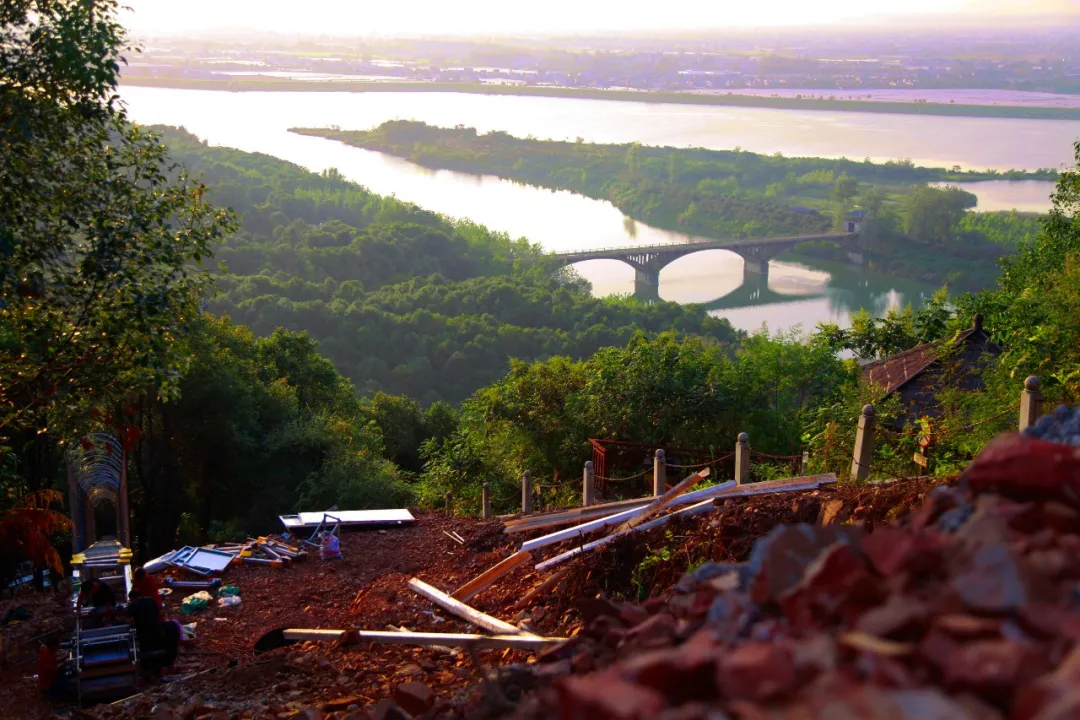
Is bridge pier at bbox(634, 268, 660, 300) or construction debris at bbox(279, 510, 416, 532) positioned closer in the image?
construction debris at bbox(279, 510, 416, 532)

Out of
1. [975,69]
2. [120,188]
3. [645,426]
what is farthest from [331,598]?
[975,69]

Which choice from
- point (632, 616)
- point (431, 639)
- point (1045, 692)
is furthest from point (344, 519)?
point (1045, 692)

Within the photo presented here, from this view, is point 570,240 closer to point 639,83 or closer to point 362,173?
point 362,173

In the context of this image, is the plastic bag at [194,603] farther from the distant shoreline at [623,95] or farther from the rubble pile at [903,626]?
the distant shoreline at [623,95]

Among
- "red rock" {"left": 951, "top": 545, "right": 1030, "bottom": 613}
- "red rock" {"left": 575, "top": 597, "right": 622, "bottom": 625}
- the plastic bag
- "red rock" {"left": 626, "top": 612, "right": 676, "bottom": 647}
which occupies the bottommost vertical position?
the plastic bag

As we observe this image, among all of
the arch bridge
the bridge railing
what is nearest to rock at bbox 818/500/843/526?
the arch bridge

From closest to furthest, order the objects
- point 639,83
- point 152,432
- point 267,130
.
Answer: point 152,432
point 267,130
point 639,83

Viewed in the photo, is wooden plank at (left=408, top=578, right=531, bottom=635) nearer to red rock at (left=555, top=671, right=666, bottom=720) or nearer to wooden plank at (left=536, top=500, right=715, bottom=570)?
wooden plank at (left=536, top=500, right=715, bottom=570)
